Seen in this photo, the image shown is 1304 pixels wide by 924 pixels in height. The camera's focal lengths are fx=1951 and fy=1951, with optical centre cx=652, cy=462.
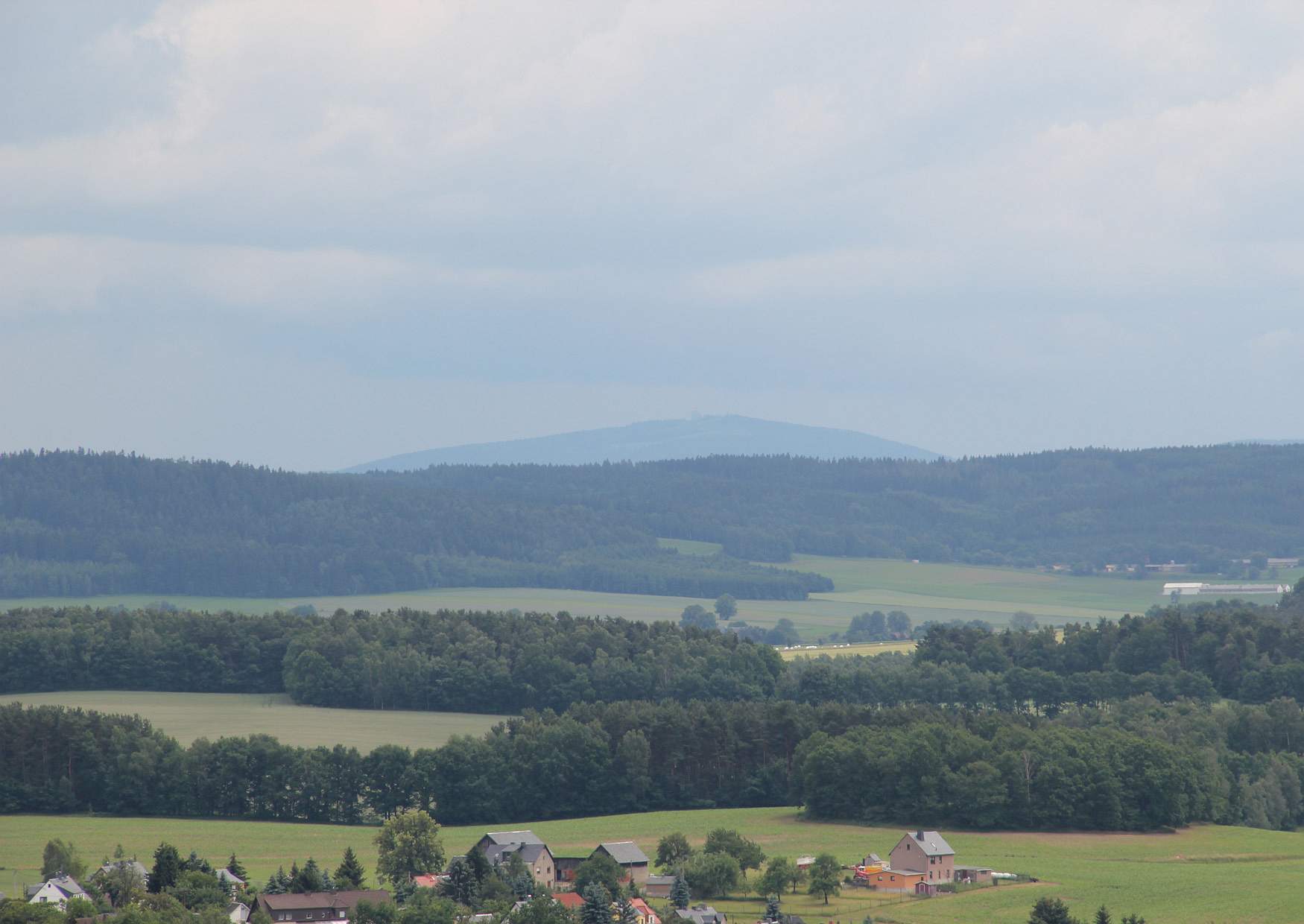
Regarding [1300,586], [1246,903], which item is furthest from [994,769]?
[1300,586]

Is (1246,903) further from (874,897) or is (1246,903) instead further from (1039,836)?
(1039,836)

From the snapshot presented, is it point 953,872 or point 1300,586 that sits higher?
point 1300,586

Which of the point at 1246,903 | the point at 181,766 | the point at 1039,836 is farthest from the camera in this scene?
the point at 181,766

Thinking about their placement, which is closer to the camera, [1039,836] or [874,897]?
[874,897]

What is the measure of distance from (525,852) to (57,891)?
758 inches

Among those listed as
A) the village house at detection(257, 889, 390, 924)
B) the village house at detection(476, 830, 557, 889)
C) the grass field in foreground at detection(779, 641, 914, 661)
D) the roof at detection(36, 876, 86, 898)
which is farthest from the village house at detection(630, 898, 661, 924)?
the grass field in foreground at detection(779, 641, 914, 661)

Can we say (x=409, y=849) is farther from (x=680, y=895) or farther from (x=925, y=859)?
(x=925, y=859)

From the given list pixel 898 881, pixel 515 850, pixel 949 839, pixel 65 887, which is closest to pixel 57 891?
pixel 65 887

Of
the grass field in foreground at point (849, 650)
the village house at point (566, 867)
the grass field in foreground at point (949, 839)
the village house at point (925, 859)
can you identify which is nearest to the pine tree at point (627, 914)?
the grass field in foreground at point (949, 839)

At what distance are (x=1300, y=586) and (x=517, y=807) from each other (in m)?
111

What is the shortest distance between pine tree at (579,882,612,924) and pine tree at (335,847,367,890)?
11.1 meters

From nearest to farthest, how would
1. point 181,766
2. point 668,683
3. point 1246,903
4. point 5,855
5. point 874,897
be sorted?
point 1246,903
point 874,897
point 5,855
point 181,766
point 668,683

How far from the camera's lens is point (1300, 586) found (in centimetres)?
18938

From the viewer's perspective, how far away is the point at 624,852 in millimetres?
82250
